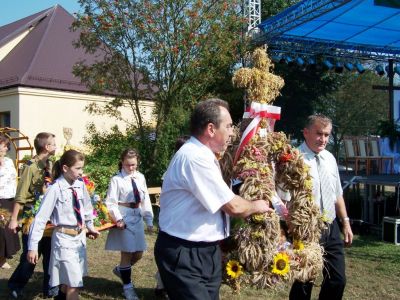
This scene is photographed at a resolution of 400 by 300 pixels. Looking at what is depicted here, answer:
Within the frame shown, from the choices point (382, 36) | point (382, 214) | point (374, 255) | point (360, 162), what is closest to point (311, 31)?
point (382, 36)

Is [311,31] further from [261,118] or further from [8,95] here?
[8,95]

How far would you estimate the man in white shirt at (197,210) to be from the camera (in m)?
2.79

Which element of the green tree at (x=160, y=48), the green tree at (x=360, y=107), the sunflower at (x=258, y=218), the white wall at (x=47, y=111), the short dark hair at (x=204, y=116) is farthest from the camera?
the green tree at (x=360, y=107)

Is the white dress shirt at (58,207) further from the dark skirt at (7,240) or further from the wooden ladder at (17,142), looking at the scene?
the wooden ladder at (17,142)

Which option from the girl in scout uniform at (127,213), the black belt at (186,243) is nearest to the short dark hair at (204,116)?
the black belt at (186,243)

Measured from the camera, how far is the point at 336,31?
540 inches

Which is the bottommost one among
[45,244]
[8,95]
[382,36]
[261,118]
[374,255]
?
[374,255]

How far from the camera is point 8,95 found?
18.7m

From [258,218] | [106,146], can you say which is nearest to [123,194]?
[258,218]

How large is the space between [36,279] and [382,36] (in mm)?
12169

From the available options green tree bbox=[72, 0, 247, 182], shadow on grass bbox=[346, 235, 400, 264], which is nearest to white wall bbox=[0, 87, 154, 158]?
green tree bbox=[72, 0, 247, 182]

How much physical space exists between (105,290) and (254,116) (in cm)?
309

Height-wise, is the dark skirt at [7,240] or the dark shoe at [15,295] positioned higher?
the dark skirt at [7,240]

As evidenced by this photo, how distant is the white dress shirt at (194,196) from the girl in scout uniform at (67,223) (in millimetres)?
1781
